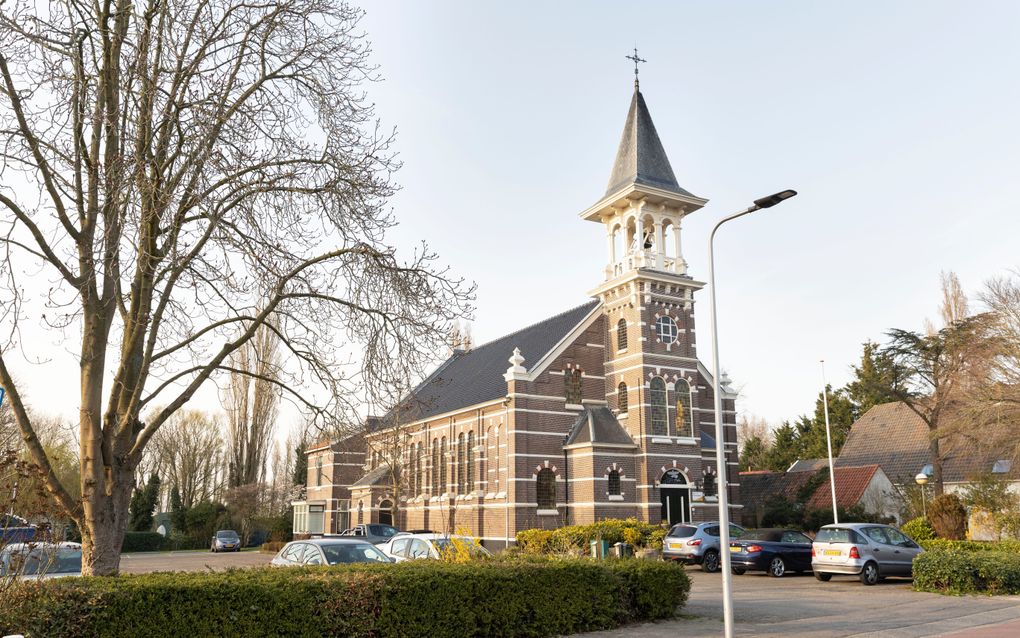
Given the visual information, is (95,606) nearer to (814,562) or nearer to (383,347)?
(383,347)

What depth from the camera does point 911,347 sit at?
39.0m

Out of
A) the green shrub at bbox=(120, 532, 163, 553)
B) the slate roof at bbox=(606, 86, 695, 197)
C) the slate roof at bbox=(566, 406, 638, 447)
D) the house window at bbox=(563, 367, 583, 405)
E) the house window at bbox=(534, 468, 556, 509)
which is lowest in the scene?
the green shrub at bbox=(120, 532, 163, 553)

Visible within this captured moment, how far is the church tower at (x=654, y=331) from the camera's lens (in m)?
36.3

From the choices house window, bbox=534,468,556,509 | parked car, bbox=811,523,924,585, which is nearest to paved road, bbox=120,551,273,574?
house window, bbox=534,468,556,509

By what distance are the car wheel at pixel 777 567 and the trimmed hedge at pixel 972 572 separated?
18.8 feet

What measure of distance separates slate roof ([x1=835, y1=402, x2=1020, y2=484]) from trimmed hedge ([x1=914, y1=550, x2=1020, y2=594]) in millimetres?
21900

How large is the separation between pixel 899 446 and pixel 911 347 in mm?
11325

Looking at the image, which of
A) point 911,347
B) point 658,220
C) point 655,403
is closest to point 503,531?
point 655,403

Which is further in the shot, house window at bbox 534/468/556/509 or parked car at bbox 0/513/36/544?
house window at bbox 534/468/556/509

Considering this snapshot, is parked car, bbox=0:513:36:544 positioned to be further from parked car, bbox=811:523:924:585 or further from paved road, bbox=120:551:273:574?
parked car, bbox=811:523:924:585

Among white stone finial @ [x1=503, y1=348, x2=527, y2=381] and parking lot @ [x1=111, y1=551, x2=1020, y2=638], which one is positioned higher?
white stone finial @ [x1=503, y1=348, x2=527, y2=381]

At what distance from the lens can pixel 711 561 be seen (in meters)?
26.7

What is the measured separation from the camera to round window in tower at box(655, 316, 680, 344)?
3750 centimetres

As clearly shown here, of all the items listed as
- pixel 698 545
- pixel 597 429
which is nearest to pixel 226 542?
pixel 597 429
